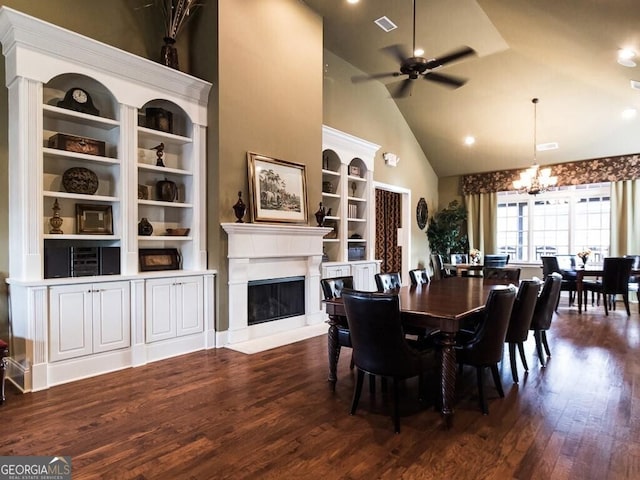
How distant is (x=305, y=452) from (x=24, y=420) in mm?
1966

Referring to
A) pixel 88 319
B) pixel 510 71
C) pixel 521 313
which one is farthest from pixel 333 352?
Answer: pixel 510 71

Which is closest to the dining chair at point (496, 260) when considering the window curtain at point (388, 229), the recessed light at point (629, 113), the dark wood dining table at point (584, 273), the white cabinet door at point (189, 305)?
the dark wood dining table at point (584, 273)

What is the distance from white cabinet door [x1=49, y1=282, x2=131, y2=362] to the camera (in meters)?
3.37

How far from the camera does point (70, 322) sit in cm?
345

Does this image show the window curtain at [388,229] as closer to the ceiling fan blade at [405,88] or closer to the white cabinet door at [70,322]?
the ceiling fan blade at [405,88]

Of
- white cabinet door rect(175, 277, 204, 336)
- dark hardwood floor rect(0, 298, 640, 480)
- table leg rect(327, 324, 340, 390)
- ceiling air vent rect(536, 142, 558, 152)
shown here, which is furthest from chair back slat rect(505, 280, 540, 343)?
ceiling air vent rect(536, 142, 558, 152)

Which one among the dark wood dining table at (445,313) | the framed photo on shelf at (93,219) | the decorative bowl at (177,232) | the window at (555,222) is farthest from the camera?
the window at (555,222)

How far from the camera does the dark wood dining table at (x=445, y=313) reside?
8.58 feet

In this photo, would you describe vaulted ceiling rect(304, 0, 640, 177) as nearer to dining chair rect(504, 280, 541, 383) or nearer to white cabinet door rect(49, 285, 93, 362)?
dining chair rect(504, 280, 541, 383)

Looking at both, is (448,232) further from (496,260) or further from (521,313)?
(521,313)

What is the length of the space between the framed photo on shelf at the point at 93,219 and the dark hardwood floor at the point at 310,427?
4.60 feet

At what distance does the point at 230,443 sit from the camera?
239 cm

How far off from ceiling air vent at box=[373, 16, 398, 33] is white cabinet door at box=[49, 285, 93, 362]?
5.13 metres

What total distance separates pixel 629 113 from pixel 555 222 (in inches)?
102
